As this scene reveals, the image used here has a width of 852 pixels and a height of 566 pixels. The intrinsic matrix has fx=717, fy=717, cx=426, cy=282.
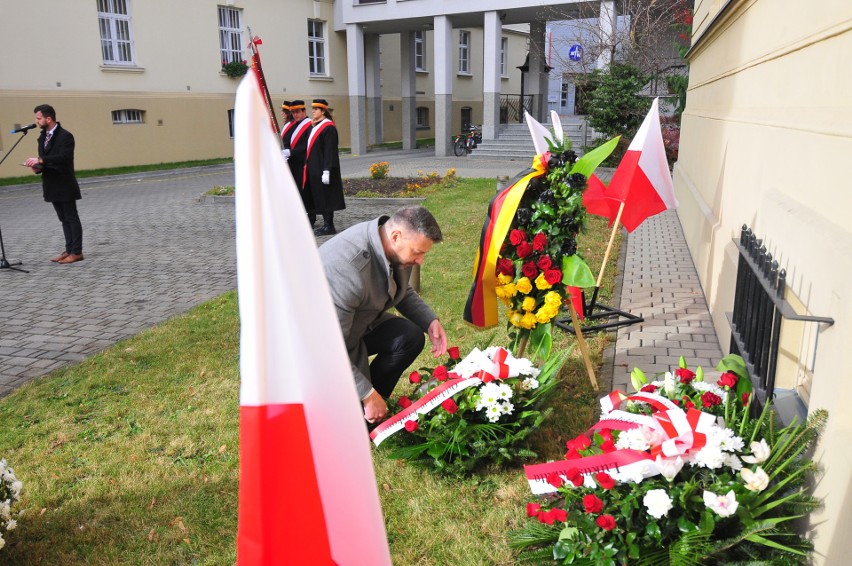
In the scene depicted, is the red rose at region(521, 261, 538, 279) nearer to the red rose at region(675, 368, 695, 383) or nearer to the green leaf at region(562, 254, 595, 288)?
the green leaf at region(562, 254, 595, 288)

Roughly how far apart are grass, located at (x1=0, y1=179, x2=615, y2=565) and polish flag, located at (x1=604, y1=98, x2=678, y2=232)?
1.12 meters

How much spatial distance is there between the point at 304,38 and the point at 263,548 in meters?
27.9

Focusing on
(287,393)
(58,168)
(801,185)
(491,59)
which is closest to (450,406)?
(801,185)

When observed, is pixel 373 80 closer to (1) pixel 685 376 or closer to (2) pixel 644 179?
(2) pixel 644 179

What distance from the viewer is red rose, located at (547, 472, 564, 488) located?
2.96 meters

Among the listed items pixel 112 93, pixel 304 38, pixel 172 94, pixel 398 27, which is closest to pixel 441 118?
pixel 398 27

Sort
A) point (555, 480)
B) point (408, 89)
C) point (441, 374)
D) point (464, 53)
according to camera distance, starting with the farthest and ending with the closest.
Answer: point (464, 53) < point (408, 89) < point (441, 374) < point (555, 480)

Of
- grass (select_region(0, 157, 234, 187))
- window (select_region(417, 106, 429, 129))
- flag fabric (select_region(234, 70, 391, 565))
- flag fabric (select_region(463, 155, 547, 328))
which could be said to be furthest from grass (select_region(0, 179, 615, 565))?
window (select_region(417, 106, 429, 129))

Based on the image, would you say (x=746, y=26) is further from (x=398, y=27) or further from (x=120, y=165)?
(x=398, y=27)

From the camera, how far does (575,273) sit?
422cm

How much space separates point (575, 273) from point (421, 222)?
120cm

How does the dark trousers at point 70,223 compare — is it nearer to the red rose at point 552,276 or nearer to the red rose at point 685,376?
the red rose at point 552,276

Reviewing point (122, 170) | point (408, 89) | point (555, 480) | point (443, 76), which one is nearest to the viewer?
point (555, 480)

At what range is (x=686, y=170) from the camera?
11531mm
